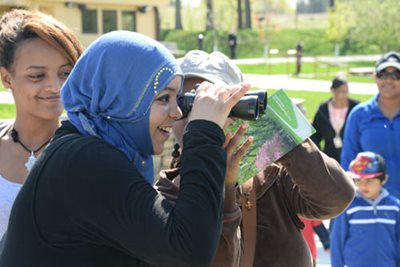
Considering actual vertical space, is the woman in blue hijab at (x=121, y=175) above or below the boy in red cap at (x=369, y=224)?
above

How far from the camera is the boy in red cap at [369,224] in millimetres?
4977

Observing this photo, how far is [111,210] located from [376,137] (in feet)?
13.9

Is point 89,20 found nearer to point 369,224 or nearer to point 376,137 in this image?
point 376,137

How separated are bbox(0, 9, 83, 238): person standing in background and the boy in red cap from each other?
2.85m

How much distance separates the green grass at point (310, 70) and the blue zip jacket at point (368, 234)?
19.4 meters

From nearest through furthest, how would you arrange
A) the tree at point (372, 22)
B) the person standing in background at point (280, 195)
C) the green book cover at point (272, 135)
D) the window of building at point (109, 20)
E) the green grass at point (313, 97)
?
1. the green book cover at point (272, 135)
2. the person standing in background at point (280, 195)
3. the green grass at point (313, 97)
4. the window of building at point (109, 20)
5. the tree at point (372, 22)

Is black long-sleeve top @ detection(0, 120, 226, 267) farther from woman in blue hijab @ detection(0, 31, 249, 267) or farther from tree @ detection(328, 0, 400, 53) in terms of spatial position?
tree @ detection(328, 0, 400, 53)

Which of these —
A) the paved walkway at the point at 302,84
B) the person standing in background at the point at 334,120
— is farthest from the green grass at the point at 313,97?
the person standing in background at the point at 334,120

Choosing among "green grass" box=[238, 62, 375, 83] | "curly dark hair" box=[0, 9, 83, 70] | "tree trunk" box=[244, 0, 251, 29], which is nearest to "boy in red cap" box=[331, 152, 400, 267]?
"curly dark hair" box=[0, 9, 83, 70]

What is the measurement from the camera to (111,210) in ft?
5.61

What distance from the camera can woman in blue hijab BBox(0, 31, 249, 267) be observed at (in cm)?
171

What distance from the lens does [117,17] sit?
35.8 meters

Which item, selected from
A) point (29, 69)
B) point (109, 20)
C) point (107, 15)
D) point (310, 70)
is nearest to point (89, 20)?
point (107, 15)

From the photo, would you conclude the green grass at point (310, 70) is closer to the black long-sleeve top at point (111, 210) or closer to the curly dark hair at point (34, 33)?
the curly dark hair at point (34, 33)
